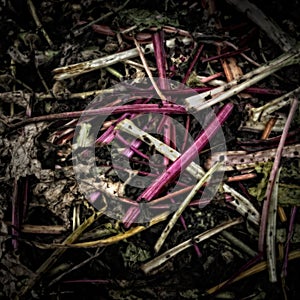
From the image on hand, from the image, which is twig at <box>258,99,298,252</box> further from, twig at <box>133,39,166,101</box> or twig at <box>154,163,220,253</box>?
twig at <box>133,39,166,101</box>

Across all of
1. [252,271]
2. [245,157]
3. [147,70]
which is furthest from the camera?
[147,70]

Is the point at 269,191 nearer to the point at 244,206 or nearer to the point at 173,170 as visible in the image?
the point at 244,206

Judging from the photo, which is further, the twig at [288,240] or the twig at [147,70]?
the twig at [147,70]

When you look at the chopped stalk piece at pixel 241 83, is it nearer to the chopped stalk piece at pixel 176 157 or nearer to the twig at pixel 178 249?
the chopped stalk piece at pixel 176 157

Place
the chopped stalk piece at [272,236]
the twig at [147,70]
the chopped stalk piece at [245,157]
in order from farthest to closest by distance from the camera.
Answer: the twig at [147,70] < the chopped stalk piece at [245,157] < the chopped stalk piece at [272,236]

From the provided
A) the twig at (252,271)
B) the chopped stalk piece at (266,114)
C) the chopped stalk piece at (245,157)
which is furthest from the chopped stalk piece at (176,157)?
the chopped stalk piece at (266,114)

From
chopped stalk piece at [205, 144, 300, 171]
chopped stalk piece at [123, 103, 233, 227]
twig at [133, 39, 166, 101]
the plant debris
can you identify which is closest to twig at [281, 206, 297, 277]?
the plant debris

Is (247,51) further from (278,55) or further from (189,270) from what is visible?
(189,270)

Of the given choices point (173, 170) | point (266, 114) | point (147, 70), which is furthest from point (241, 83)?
point (173, 170)

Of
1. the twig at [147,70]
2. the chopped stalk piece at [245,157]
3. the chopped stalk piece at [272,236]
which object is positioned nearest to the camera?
the chopped stalk piece at [272,236]

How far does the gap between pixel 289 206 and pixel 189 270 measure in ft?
2.43

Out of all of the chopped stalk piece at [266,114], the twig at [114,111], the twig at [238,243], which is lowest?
the twig at [238,243]

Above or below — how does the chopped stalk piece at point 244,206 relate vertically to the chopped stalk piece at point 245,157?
below

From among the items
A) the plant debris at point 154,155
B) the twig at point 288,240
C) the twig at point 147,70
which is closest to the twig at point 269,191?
the plant debris at point 154,155
